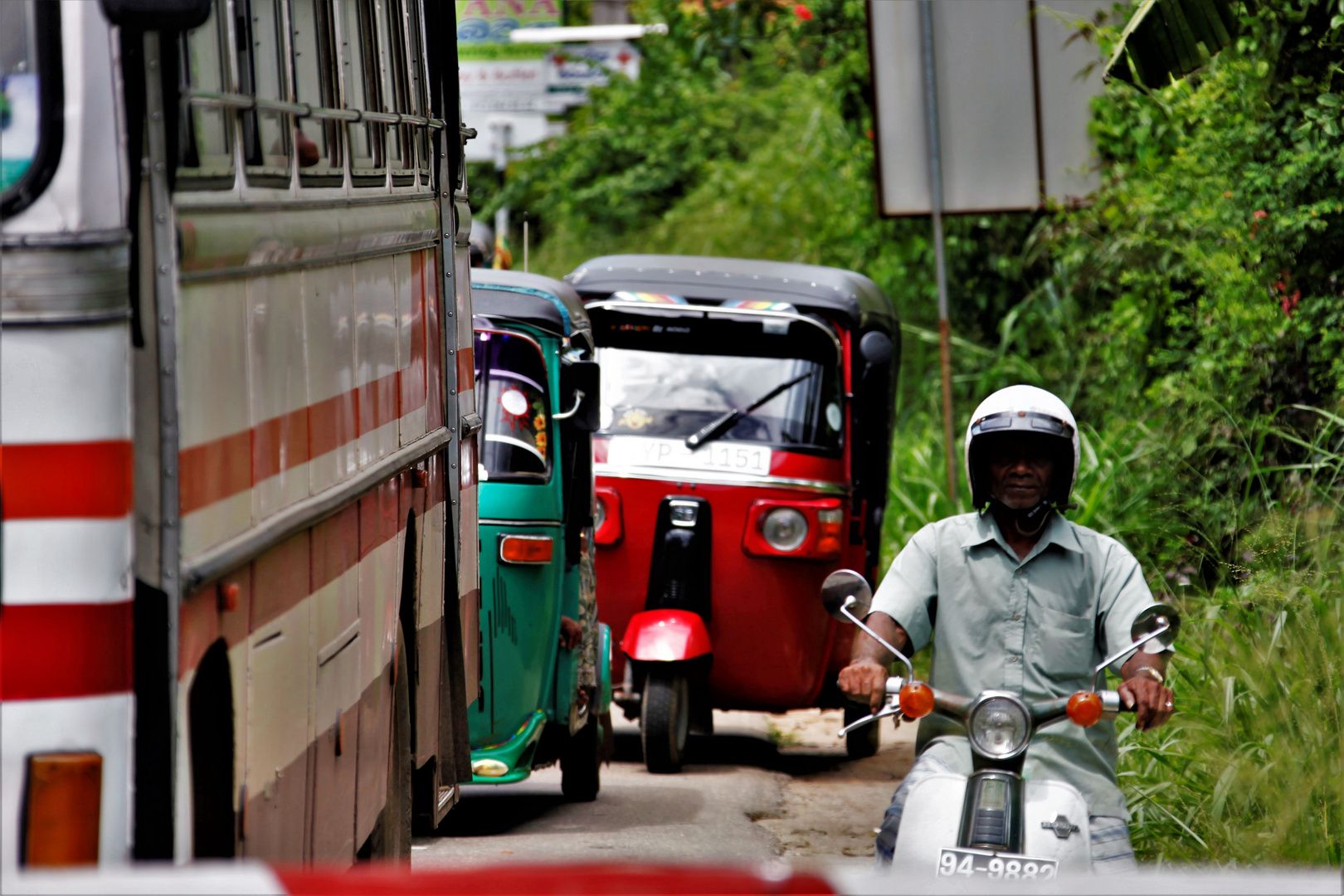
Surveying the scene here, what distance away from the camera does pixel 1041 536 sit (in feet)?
15.1

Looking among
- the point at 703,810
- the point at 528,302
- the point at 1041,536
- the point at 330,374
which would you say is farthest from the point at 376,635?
the point at 703,810

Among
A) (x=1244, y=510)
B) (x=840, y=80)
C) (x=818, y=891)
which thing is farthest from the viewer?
(x=840, y=80)

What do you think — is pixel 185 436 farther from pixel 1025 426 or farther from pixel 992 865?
pixel 1025 426

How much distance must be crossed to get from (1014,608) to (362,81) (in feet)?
7.30

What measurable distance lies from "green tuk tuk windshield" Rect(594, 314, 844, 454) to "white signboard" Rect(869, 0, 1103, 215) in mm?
2481

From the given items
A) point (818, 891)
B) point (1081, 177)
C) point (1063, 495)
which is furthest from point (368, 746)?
point (1081, 177)

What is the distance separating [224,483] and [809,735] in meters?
8.21

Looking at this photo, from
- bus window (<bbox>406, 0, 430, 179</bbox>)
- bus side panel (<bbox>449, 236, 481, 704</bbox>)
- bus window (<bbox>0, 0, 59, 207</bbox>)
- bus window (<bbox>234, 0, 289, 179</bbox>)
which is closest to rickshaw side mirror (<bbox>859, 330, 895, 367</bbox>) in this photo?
bus side panel (<bbox>449, 236, 481, 704</bbox>)

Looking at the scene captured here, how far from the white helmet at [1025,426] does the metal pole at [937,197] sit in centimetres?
640

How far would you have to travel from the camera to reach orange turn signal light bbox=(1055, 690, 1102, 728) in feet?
13.0

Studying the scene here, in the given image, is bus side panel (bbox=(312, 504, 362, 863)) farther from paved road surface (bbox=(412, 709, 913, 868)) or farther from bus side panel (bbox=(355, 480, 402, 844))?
paved road surface (bbox=(412, 709, 913, 868))

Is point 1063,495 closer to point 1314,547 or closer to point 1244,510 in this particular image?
point 1314,547

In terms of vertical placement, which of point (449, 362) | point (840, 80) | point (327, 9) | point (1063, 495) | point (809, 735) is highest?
point (840, 80)

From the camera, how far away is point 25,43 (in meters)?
3.08
